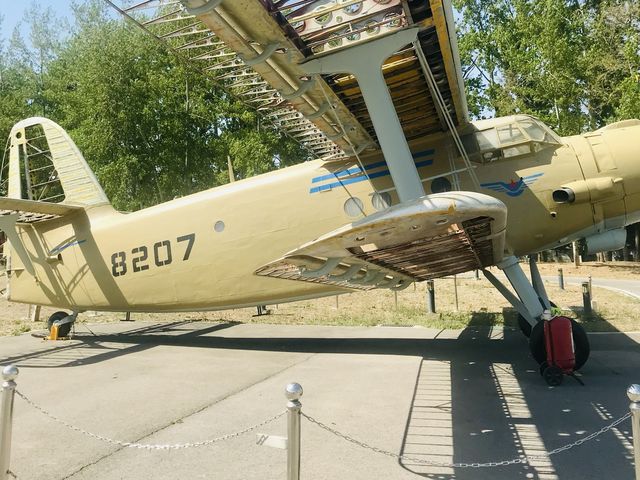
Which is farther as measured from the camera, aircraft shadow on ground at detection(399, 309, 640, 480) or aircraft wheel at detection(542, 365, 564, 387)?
aircraft wheel at detection(542, 365, 564, 387)

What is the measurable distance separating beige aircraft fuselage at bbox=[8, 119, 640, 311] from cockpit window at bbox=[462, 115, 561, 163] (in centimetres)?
15

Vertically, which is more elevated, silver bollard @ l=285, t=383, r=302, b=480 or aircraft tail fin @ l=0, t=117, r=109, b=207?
aircraft tail fin @ l=0, t=117, r=109, b=207

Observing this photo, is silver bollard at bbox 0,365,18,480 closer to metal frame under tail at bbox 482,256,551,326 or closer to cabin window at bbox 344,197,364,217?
cabin window at bbox 344,197,364,217

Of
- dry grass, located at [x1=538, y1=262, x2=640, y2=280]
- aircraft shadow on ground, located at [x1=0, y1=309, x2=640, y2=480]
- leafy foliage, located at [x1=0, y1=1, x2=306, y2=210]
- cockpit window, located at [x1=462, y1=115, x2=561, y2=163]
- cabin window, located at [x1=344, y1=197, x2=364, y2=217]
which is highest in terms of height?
leafy foliage, located at [x1=0, y1=1, x2=306, y2=210]

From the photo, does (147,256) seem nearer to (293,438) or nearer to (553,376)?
(553,376)

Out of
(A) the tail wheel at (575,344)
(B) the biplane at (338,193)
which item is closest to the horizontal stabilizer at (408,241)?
(B) the biplane at (338,193)

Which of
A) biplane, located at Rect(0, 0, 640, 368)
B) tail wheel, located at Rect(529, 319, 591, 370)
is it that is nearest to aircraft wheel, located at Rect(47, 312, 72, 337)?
biplane, located at Rect(0, 0, 640, 368)

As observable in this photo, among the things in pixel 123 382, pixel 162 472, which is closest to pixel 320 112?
pixel 162 472

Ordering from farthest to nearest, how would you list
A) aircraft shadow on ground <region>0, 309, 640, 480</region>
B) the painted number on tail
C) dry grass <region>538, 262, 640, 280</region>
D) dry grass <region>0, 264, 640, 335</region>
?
1. dry grass <region>538, 262, 640, 280</region>
2. dry grass <region>0, 264, 640, 335</region>
3. the painted number on tail
4. aircraft shadow on ground <region>0, 309, 640, 480</region>

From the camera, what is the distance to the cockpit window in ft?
28.2

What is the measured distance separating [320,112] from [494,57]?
38.3m

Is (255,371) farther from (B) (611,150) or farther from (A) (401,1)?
(B) (611,150)

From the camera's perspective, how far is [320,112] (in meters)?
6.95

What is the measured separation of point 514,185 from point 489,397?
388 cm
